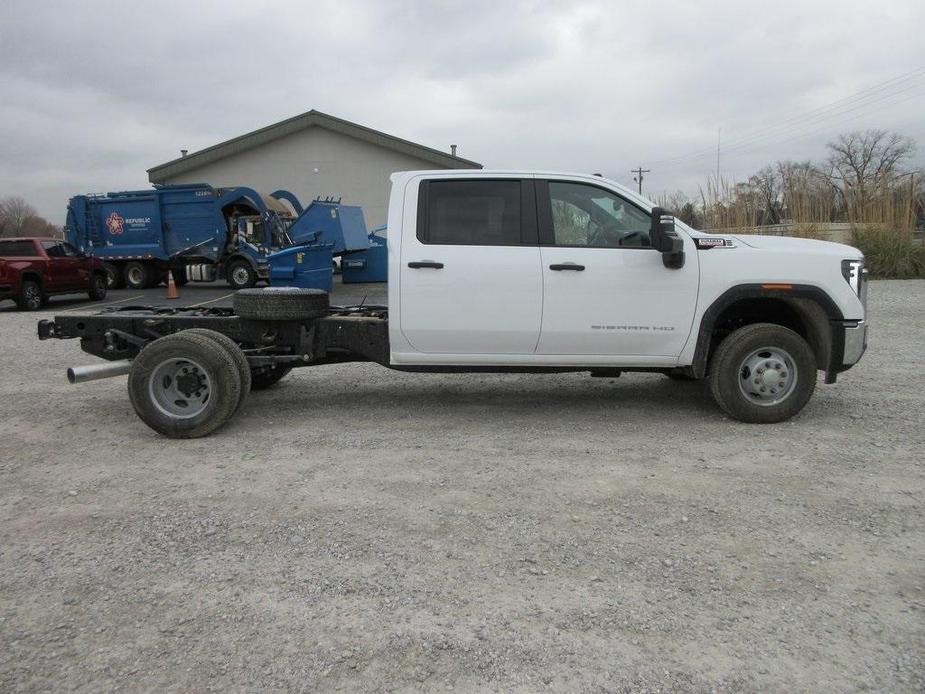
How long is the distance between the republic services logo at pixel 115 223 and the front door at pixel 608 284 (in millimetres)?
19029

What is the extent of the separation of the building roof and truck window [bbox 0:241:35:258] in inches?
497

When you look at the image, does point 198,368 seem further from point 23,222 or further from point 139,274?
point 23,222

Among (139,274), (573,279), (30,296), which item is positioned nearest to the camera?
(573,279)

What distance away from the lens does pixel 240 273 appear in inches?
791

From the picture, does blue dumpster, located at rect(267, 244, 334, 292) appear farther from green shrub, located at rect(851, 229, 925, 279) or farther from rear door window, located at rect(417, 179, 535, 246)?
green shrub, located at rect(851, 229, 925, 279)

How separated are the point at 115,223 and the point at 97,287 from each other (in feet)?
12.2

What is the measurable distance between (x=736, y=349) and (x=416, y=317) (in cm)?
251

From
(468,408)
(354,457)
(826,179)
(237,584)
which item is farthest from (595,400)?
(826,179)

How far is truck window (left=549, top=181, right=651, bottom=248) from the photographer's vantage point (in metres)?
5.42

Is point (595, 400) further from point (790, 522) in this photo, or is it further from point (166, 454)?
point (166, 454)

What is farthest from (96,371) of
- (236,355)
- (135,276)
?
(135,276)

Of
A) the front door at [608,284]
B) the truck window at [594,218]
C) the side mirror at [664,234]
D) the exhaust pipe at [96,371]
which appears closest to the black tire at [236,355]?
the exhaust pipe at [96,371]

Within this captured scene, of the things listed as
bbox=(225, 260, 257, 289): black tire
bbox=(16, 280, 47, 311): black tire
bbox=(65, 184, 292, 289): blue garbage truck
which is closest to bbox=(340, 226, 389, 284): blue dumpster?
bbox=(65, 184, 292, 289): blue garbage truck

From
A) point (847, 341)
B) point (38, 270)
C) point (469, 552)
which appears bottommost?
point (469, 552)
